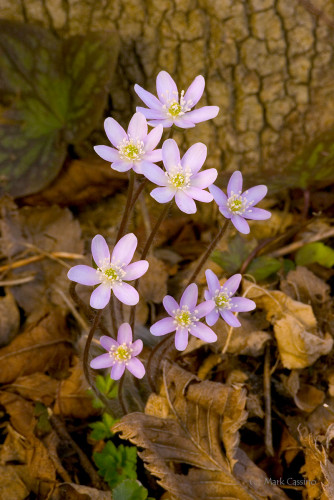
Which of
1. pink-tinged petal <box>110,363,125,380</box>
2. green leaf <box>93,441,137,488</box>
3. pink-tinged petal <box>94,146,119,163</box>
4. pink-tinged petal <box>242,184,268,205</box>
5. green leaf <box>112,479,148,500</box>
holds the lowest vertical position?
green leaf <box>93,441,137,488</box>

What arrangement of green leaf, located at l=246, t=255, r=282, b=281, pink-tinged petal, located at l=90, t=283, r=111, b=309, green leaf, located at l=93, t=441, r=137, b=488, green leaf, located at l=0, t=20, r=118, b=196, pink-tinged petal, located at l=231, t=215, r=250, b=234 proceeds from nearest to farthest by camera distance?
pink-tinged petal, located at l=90, t=283, r=111, b=309
pink-tinged petal, located at l=231, t=215, r=250, b=234
green leaf, located at l=93, t=441, r=137, b=488
green leaf, located at l=246, t=255, r=282, b=281
green leaf, located at l=0, t=20, r=118, b=196

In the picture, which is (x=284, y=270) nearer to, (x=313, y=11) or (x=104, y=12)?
(x=313, y=11)

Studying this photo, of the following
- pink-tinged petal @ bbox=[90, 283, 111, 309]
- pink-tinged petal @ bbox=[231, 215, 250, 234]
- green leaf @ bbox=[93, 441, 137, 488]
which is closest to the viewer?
pink-tinged petal @ bbox=[90, 283, 111, 309]

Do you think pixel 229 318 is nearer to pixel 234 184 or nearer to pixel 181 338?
pixel 181 338

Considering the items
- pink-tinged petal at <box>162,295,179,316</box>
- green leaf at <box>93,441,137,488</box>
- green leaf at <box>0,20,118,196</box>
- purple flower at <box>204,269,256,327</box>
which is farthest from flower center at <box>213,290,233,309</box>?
green leaf at <box>0,20,118,196</box>

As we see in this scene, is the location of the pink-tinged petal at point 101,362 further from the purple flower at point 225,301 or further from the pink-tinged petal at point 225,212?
the pink-tinged petal at point 225,212

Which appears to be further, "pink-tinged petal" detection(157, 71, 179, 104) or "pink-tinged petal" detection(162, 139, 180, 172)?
"pink-tinged petal" detection(157, 71, 179, 104)

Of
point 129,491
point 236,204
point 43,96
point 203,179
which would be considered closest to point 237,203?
point 236,204

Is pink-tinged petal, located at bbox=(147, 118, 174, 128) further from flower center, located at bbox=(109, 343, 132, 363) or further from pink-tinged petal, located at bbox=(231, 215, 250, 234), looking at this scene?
flower center, located at bbox=(109, 343, 132, 363)
